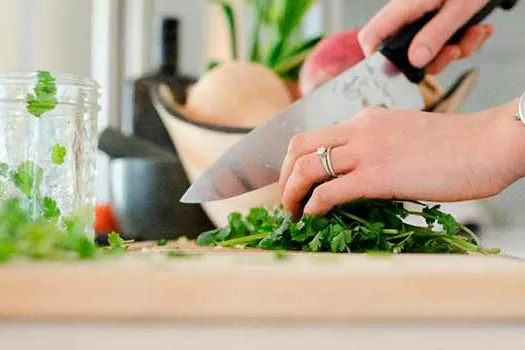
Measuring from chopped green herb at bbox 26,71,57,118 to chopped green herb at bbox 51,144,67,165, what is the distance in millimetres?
29

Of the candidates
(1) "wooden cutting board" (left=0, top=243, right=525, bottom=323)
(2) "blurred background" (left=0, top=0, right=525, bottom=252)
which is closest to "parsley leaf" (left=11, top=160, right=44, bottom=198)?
(1) "wooden cutting board" (left=0, top=243, right=525, bottom=323)

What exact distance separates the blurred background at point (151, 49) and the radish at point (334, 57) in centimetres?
22

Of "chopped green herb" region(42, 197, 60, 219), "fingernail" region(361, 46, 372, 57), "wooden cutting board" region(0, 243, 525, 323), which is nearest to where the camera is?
"wooden cutting board" region(0, 243, 525, 323)

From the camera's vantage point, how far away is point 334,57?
115 cm

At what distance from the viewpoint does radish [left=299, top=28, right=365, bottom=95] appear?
3.75 ft

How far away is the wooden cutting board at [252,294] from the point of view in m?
0.43

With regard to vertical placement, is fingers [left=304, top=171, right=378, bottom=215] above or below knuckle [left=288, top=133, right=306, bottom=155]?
below

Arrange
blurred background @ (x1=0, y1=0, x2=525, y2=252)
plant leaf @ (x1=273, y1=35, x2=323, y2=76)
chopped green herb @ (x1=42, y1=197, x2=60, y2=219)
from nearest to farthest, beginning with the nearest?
chopped green herb @ (x1=42, y1=197, x2=60, y2=219) < blurred background @ (x1=0, y1=0, x2=525, y2=252) < plant leaf @ (x1=273, y1=35, x2=323, y2=76)

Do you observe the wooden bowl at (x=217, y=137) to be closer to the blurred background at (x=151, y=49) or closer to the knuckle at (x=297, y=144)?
the blurred background at (x=151, y=49)

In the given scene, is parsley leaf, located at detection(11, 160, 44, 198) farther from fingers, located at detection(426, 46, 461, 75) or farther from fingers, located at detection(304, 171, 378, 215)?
fingers, located at detection(426, 46, 461, 75)

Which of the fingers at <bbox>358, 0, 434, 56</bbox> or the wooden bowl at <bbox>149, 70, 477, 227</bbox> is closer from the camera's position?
the fingers at <bbox>358, 0, 434, 56</bbox>

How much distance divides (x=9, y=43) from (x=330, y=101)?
0.47 metres

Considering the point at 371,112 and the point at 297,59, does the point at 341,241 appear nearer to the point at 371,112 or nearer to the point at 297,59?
the point at 371,112

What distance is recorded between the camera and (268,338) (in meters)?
0.44
